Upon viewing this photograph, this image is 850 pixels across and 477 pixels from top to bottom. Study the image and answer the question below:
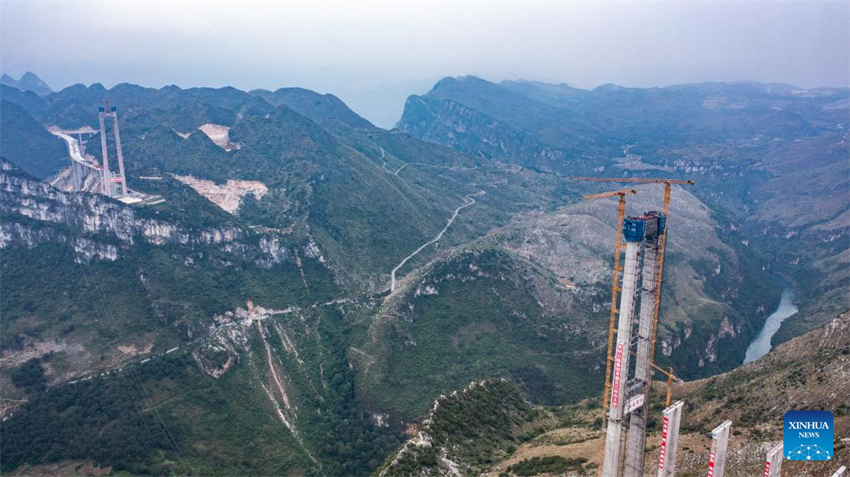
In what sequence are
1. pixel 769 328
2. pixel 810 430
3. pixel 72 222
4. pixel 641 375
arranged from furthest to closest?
pixel 769 328
pixel 72 222
pixel 641 375
pixel 810 430

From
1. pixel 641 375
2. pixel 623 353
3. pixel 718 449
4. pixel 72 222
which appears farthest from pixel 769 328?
pixel 72 222

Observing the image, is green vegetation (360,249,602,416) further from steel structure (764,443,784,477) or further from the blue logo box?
the blue logo box

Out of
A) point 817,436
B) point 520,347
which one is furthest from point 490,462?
point 520,347

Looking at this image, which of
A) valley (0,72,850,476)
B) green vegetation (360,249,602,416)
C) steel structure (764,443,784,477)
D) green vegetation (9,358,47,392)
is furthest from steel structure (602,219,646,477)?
green vegetation (9,358,47,392)

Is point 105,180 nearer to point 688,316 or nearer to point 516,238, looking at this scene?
point 516,238

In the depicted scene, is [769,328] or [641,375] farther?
[769,328]

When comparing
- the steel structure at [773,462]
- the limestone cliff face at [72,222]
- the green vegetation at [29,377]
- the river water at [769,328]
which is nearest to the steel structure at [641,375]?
the steel structure at [773,462]

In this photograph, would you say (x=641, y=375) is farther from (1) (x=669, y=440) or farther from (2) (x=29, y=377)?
(2) (x=29, y=377)
